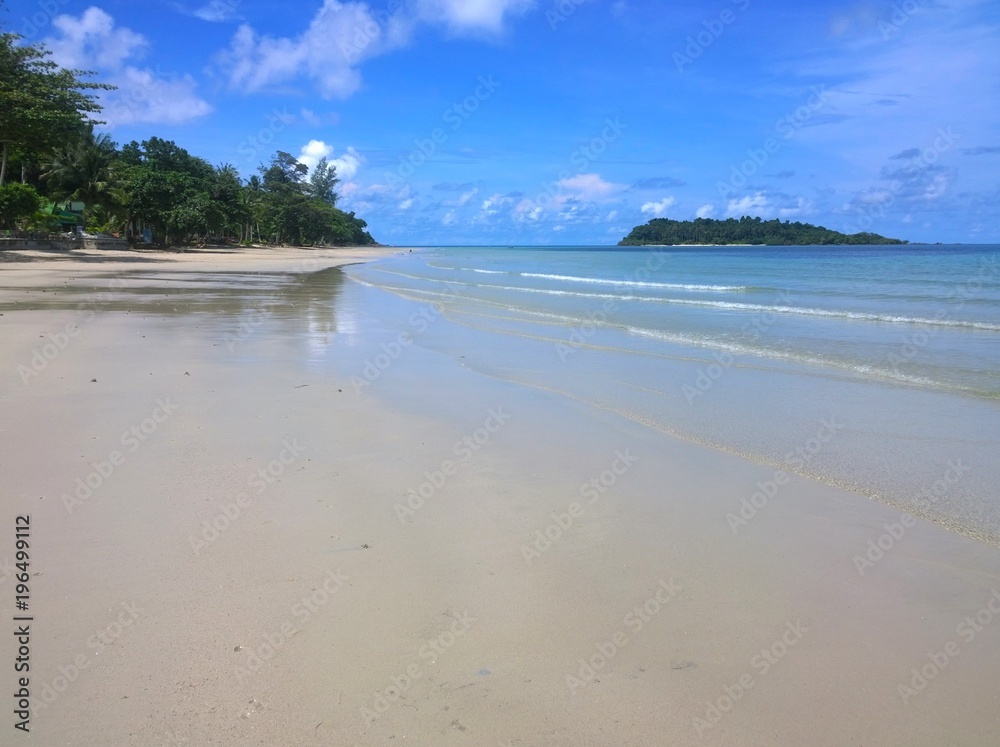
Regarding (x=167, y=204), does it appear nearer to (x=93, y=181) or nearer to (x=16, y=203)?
(x=93, y=181)

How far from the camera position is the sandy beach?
274 cm

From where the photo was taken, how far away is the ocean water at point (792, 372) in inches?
234

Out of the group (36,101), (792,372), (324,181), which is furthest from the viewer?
(324,181)

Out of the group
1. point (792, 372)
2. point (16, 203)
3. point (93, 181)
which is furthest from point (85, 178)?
point (792, 372)

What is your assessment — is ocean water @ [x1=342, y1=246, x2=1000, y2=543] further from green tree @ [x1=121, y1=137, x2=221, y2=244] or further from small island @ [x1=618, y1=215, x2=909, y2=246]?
small island @ [x1=618, y1=215, x2=909, y2=246]

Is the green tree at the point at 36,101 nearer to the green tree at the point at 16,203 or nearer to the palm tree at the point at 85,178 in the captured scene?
the green tree at the point at 16,203

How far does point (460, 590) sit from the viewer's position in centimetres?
365

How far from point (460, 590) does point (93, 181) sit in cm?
5608

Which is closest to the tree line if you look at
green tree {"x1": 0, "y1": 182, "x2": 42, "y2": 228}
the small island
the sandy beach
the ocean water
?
green tree {"x1": 0, "y1": 182, "x2": 42, "y2": 228}

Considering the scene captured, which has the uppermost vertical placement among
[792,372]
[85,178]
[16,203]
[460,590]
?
[85,178]

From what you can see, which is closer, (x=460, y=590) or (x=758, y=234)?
(x=460, y=590)

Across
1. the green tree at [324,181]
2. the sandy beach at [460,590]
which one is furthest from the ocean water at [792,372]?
the green tree at [324,181]

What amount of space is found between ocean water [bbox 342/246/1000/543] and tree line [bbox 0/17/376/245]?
23661 millimetres

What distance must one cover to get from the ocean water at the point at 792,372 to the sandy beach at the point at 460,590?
711 millimetres
